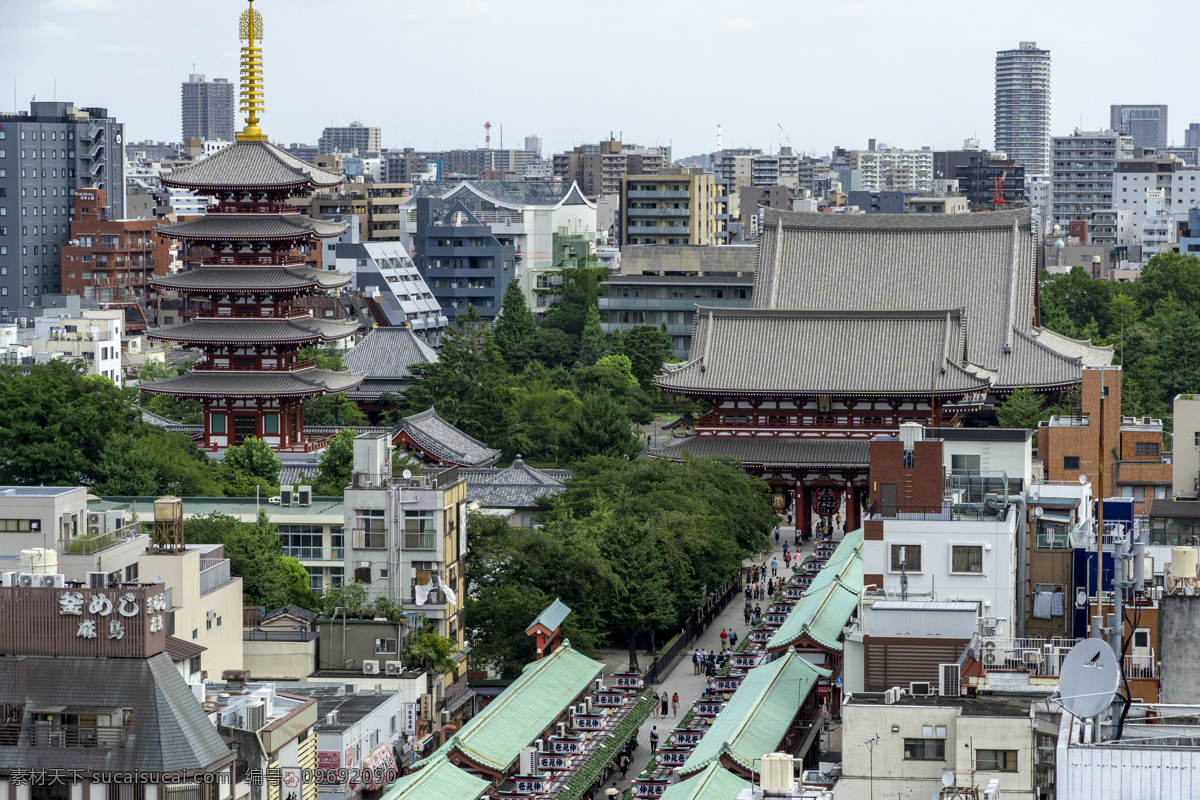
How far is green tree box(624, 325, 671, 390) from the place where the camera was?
124 meters

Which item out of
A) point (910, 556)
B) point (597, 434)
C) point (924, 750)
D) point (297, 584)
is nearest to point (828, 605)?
point (910, 556)

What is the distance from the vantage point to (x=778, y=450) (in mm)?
87375

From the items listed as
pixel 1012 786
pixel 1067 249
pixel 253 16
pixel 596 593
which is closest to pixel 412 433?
pixel 253 16

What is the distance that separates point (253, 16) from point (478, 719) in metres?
50.6

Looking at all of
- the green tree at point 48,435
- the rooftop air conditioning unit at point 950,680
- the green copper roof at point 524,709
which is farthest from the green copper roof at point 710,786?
the green tree at point 48,435

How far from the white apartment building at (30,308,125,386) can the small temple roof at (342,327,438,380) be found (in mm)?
19129

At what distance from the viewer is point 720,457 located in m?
82.8

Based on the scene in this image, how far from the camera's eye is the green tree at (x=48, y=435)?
71.7 metres

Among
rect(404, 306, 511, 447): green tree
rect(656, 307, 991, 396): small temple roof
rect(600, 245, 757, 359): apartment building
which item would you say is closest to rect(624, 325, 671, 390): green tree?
rect(600, 245, 757, 359): apartment building

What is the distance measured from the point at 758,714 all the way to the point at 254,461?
118ft

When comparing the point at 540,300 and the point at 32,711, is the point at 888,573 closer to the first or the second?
the point at 32,711

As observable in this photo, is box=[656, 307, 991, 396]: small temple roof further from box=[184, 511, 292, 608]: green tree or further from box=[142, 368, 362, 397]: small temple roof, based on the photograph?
box=[184, 511, 292, 608]: green tree

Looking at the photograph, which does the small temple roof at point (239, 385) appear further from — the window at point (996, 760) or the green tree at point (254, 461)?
the window at point (996, 760)

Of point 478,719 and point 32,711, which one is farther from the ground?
point 32,711
